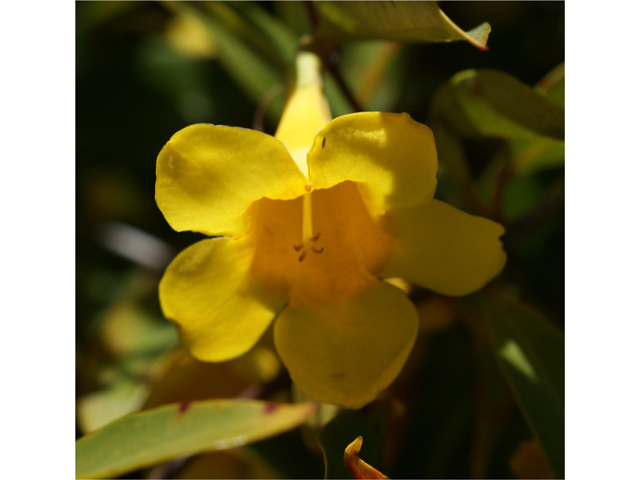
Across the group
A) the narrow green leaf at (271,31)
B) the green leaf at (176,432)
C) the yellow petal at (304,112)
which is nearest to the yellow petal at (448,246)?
the yellow petal at (304,112)

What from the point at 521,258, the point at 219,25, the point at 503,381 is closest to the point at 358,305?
the point at 503,381

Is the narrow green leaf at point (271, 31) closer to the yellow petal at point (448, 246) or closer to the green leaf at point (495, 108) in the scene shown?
the green leaf at point (495, 108)

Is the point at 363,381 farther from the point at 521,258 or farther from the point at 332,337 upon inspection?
the point at 521,258

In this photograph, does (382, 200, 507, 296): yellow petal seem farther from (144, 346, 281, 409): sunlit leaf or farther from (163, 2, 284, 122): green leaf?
(163, 2, 284, 122): green leaf

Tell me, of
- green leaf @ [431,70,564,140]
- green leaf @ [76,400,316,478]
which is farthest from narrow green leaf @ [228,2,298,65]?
green leaf @ [76,400,316,478]

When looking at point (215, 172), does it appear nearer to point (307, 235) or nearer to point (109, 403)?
point (307, 235)

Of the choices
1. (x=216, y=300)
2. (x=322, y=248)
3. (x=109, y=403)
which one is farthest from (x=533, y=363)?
(x=109, y=403)

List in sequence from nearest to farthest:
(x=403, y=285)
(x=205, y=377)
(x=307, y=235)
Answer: (x=307, y=235)
(x=403, y=285)
(x=205, y=377)
